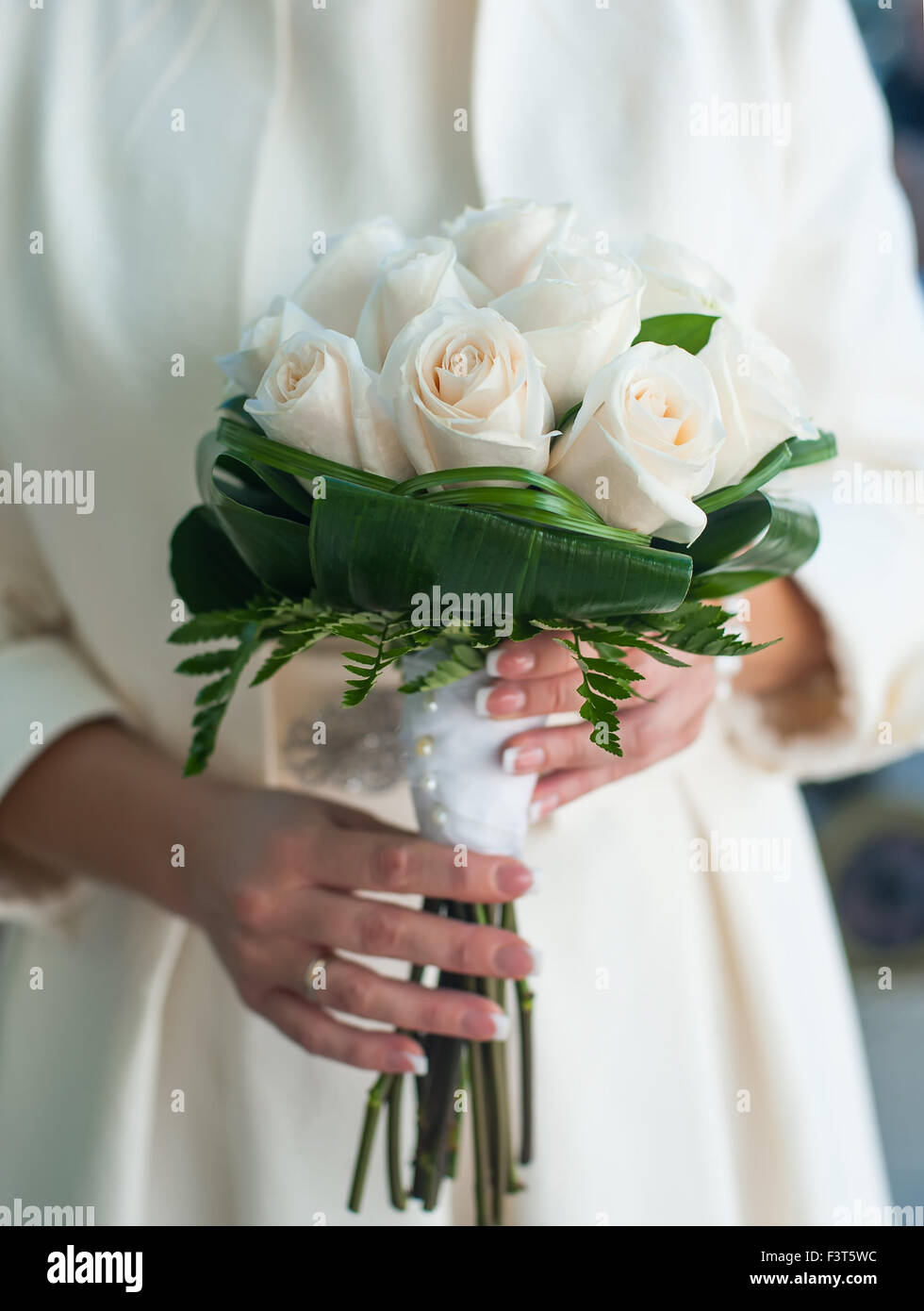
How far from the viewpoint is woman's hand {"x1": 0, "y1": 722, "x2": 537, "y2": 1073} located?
49cm

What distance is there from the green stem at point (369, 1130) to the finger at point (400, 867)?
110 mm

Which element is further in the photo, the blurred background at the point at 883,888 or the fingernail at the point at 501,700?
the blurred background at the point at 883,888

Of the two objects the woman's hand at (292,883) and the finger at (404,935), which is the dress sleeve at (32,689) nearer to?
the woman's hand at (292,883)

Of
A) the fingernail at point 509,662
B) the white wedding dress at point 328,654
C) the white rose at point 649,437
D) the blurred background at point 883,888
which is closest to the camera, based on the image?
the white rose at point 649,437

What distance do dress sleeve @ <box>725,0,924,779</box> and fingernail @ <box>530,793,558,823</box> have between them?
237mm

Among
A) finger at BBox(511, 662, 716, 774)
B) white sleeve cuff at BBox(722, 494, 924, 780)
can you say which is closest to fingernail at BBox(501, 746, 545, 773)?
finger at BBox(511, 662, 716, 774)

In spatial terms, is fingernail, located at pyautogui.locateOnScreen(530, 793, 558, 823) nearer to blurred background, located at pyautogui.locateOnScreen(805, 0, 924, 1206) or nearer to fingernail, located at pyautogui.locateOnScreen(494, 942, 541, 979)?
fingernail, located at pyautogui.locateOnScreen(494, 942, 541, 979)

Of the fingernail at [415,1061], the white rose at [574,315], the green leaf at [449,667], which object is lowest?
the fingernail at [415,1061]

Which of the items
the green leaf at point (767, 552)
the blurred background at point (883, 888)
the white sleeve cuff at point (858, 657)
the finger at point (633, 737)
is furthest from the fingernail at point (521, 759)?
the blurred background at point (883, 888)

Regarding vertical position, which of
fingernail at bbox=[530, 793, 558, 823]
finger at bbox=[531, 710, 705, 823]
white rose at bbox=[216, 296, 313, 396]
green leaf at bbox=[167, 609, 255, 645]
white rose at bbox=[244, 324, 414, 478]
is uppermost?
white rose at bbox=[216, 296, 313, 396]

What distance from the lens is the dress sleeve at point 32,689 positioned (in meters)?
0.62

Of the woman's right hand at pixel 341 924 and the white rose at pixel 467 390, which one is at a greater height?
the white rose at pixel 467 390

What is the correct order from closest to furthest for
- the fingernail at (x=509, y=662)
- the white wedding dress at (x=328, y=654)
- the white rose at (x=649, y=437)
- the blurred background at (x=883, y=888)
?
the white rose at (x=649, y=437), the fingernail at (x=509, y=662), the white wedding dress at (x=328, y=654), the blurred background at (x=883, y=888)
